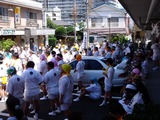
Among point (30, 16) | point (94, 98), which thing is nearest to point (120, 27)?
point (30, 16)

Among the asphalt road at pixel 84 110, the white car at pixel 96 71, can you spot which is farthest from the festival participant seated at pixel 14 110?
the white car at pixel 96 71

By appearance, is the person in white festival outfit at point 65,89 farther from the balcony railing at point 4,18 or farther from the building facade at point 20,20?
the balcony railing at point 4,18

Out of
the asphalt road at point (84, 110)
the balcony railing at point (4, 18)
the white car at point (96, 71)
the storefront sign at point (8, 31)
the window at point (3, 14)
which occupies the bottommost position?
the asphalt road at point (84, 110)

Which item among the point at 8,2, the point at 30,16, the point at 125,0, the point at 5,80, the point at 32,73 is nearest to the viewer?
the point at 32,73

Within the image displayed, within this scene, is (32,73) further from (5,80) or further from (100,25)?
(100,25)

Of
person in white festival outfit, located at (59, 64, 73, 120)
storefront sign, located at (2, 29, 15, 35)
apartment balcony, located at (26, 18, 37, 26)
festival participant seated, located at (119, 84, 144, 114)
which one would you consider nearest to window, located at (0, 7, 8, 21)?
storefront sign, located at (2, 29, 15, 35)

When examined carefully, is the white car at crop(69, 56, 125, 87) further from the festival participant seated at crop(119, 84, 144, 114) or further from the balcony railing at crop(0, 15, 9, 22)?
the balcony railing at crop(0, 15, 9, 22)

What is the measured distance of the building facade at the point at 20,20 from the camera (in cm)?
3578

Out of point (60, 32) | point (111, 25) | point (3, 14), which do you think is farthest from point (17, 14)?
point (111, 25)

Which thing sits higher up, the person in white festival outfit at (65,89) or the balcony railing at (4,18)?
the balcony railing at (4,18)

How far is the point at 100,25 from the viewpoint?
66.7 meters

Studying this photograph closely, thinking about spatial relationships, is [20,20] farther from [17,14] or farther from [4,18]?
[4,18]

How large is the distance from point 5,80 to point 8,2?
88.4 feet

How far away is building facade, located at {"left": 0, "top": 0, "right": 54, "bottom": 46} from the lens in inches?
1409
